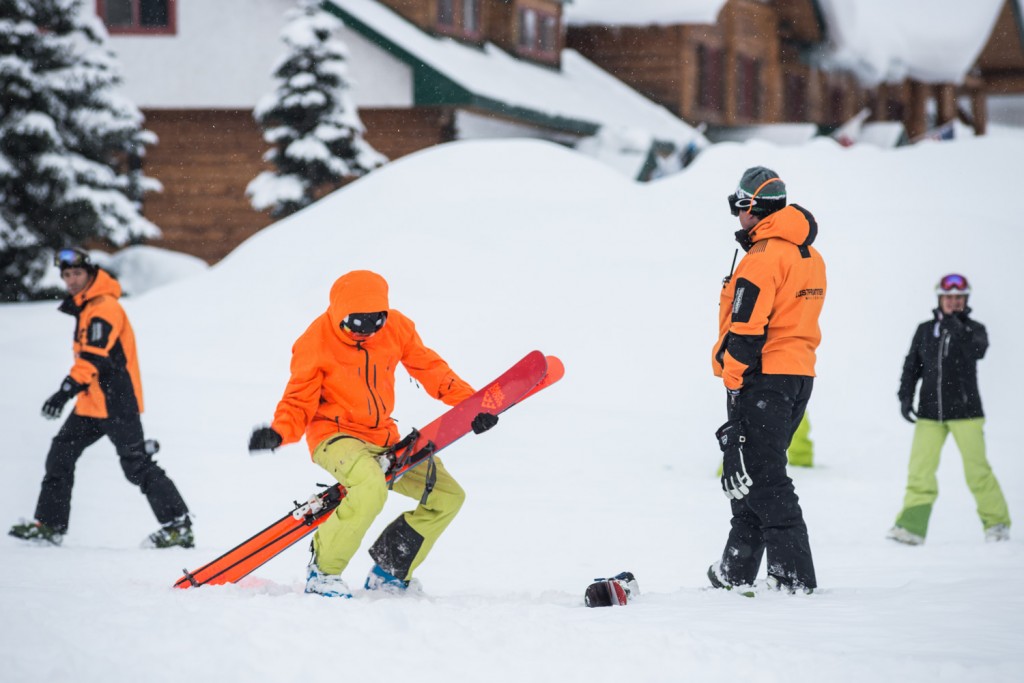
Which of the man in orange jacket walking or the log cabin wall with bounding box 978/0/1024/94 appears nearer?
the man in orange jacket walking

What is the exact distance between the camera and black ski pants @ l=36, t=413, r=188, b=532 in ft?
22.3

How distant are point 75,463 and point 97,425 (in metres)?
0.26

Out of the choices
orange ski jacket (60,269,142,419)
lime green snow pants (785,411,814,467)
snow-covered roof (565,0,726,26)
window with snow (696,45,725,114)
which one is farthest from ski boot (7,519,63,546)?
window with snow (696,45,725,114)

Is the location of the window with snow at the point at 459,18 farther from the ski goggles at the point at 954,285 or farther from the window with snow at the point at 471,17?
the ski goggles at the point at 954,285

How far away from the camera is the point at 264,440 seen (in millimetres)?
4699

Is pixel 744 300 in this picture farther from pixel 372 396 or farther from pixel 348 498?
pixel 348 498

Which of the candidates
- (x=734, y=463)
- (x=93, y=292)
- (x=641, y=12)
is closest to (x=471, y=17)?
(x=641, y=12)

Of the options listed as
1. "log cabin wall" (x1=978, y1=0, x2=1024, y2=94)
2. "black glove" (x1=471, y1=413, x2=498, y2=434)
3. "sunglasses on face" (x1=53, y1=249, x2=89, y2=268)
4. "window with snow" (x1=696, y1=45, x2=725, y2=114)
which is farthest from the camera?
"log cabin wall" (x1=978, y1=0, x2=1024, y2=94)

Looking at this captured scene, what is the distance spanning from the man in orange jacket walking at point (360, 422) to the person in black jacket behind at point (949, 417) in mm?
3497

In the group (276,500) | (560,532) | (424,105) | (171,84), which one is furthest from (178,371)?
(171,84)

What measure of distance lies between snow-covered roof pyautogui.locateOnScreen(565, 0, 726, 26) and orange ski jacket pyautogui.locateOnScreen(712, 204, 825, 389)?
83.8 feet

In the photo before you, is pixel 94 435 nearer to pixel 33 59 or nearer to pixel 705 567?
pixel 705 567

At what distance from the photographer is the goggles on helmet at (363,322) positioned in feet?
16.2

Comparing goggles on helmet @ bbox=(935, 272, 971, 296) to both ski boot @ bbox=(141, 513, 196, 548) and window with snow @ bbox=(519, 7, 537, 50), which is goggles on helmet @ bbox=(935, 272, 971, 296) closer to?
ski boot @ bbox=(141, 513, 196, 548)
